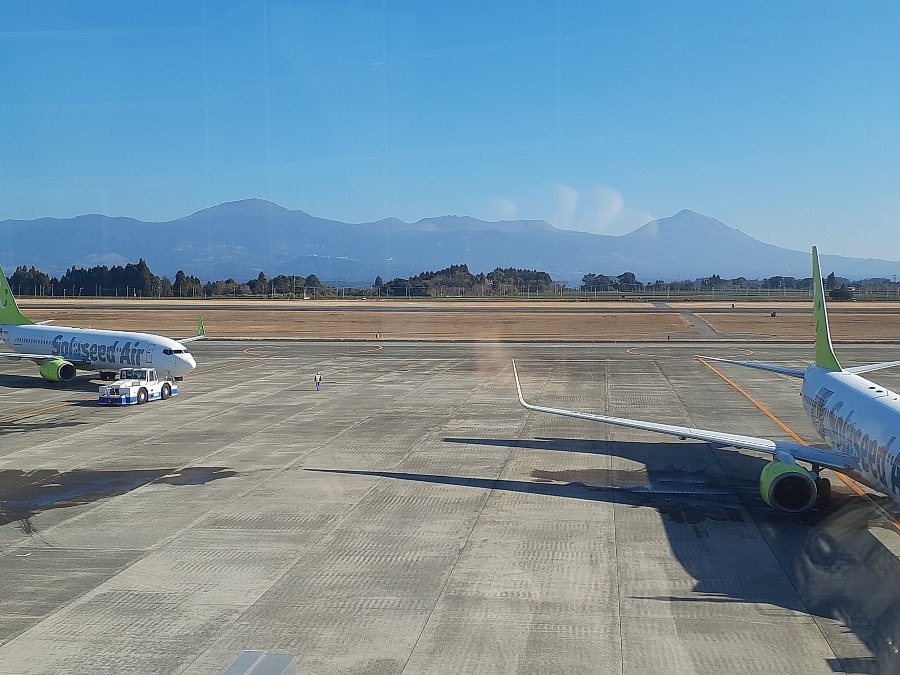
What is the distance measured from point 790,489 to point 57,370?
4590 centimetres

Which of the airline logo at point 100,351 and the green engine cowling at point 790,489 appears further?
the airline logo at point 100,351

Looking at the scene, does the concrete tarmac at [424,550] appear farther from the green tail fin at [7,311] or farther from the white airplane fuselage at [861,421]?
the green tail fin at [7,311]

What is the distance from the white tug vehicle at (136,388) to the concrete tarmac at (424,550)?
311 cm

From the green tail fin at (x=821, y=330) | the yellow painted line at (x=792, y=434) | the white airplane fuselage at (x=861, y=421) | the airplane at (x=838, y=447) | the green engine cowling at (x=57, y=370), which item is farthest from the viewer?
the green engine cowling at (x=57, y=370)

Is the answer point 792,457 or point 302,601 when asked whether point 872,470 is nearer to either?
point 792,457

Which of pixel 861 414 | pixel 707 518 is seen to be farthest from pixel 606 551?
pixel 861 414

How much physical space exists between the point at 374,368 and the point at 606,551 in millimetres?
42974

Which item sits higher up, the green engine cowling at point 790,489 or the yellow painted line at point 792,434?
the green engine cowling at point 790,489

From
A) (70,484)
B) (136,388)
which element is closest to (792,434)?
(70,484)

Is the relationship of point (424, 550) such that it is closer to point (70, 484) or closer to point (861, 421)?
point (861, 421)

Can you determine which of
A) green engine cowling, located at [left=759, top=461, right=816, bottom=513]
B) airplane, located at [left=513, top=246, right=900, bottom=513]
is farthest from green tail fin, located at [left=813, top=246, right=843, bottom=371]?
green engine cowling, located at [left=759, top=461, right=816, bottom=513]

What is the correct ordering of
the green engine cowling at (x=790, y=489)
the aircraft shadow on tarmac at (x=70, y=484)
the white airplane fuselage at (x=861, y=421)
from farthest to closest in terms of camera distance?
the aircraft shadow on tarmac at (x=70, y=484)
the green engine cowling at (x=790, y=489)
the white airplane fuselage at (x=861, y=421)

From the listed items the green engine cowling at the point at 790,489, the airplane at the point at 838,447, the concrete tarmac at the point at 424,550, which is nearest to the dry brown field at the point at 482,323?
the concrete tarmac at the point at 424,550

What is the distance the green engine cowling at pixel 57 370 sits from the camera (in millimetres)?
51250
